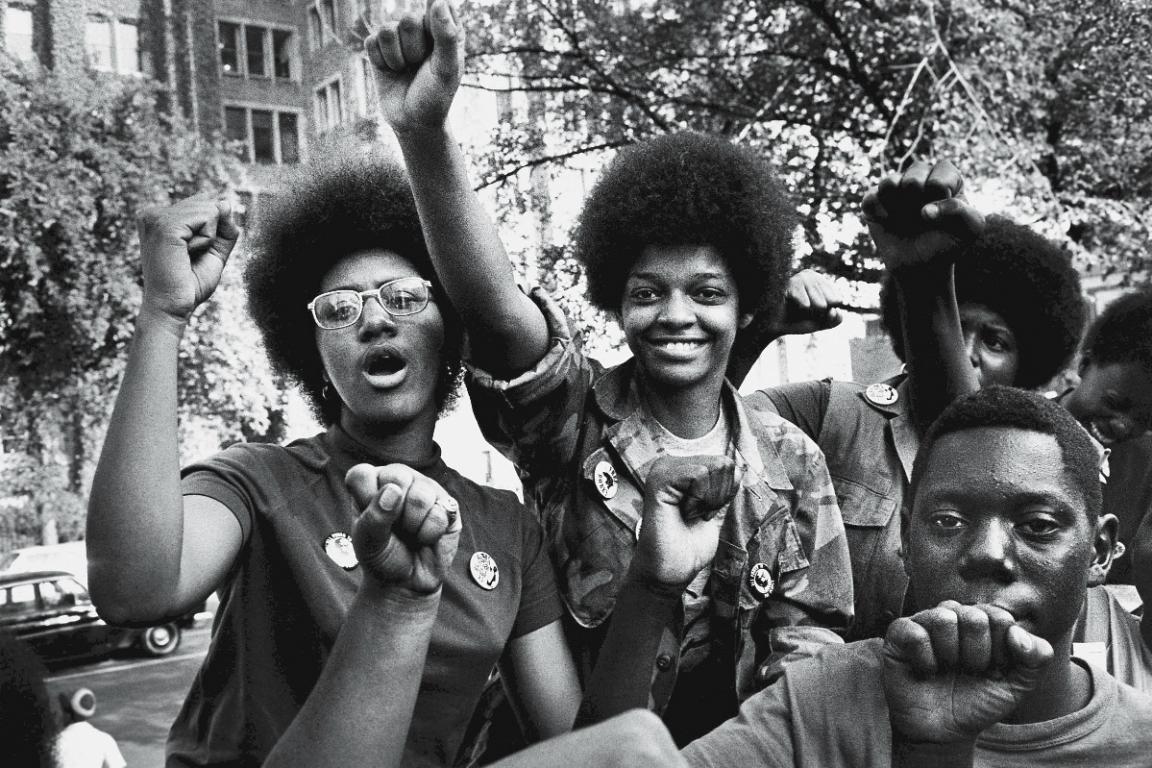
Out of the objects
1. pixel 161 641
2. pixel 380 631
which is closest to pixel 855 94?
pixel 380 631

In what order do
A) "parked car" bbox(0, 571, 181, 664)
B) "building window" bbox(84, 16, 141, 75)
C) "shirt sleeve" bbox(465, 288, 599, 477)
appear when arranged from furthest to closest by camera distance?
"building window" bbox(84, 16, 141, 75), "parked car" bbox(0, 571, 181, 664), "shirt sleeve" bbox(465, 288, 599, 477)

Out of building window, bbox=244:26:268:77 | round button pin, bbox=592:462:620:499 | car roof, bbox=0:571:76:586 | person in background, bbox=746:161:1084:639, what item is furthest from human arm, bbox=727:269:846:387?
building window, bbox=244:26:268:77

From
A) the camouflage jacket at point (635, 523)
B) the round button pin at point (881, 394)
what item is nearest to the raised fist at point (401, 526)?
the camouflage jacket at point (635, 523)

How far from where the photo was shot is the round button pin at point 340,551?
2.08 meters

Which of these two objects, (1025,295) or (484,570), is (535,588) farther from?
(1025,295)

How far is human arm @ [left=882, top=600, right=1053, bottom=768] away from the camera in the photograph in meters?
1.49

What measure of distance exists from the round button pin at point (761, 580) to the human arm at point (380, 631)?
3.13 ft

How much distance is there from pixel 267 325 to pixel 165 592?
3.49 feet

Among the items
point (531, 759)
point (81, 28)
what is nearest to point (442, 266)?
point (531, 759)

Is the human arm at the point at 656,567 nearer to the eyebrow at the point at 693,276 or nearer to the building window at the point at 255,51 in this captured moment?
the eyebrow at the point at 693,276

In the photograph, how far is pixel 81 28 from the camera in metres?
21.3

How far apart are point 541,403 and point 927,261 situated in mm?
903

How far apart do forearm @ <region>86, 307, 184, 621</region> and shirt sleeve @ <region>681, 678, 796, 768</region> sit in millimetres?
821

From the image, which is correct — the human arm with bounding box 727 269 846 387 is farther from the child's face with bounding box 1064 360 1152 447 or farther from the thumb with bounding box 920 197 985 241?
the child's face with bounding box 1064 360 1152 447
